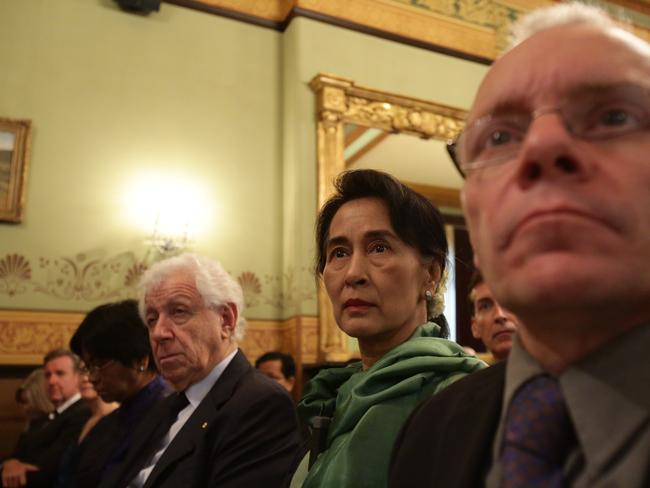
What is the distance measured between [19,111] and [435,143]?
3324 mm

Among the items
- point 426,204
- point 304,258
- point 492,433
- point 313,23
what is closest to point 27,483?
point 304,258

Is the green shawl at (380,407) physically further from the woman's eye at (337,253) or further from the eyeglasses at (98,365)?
the eyeglasses at (98,365)

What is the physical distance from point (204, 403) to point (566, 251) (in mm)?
1657

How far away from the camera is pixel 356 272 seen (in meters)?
1.63

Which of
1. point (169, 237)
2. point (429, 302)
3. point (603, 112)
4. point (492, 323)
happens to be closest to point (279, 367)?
point (169, 237)

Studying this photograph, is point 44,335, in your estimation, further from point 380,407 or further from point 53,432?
point 380,407

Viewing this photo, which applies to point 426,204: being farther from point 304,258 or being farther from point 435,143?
point 435,143

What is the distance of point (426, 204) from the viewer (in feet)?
5.75

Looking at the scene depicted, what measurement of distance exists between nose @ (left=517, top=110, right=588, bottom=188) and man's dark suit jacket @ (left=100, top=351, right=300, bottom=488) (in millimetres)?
1330

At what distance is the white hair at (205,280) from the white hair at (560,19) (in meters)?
1.65

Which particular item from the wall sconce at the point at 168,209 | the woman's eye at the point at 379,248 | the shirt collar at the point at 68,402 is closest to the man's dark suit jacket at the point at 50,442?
the shirt collar at the point at 68,402

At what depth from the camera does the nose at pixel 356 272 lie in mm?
1624

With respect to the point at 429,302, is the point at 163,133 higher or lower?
higher

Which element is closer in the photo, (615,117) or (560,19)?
(615,117)
